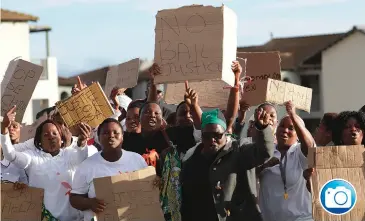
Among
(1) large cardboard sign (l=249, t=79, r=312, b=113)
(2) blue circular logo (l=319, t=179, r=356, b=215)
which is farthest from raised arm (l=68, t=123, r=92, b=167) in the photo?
(2) blue circular logo (l=319, t=179, r=356, b=215)

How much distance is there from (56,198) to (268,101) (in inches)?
89.5

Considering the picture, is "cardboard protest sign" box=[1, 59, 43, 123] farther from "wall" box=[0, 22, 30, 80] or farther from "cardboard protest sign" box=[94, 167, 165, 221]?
"wall" box=[0, 22, 30, 80]

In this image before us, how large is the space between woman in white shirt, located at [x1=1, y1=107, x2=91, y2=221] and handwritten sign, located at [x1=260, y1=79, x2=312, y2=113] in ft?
6.84

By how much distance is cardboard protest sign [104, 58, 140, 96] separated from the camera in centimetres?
1054

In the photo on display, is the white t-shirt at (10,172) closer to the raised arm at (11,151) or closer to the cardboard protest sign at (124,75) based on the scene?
the raised arm at (11,151)

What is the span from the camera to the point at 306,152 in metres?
8.02

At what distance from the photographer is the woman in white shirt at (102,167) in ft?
27.2

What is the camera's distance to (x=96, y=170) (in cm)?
834

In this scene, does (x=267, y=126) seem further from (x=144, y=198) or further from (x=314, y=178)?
(x=144, y=198)

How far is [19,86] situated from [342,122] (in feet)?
10.8

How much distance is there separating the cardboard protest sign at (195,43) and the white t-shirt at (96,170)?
34.8 inches

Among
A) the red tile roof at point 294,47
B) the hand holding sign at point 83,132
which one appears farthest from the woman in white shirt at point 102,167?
the red tile roof at point 294,47

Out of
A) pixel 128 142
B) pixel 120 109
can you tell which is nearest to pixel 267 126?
pixel 128 142

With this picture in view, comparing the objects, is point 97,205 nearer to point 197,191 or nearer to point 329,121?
point 197,191
